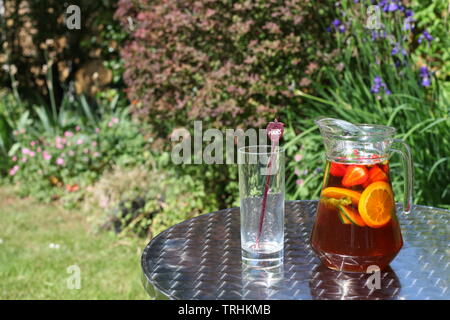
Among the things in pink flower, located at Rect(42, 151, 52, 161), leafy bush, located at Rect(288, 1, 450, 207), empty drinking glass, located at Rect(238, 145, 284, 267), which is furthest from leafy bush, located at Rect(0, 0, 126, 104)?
empty drinking glass, located at Rect(238, 145, 284, 267)

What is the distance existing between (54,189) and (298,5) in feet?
8.25

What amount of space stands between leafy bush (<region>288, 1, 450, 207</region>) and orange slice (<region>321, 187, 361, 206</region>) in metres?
1.52

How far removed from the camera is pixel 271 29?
332cm

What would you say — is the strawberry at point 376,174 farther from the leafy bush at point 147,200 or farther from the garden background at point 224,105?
the leafy bush at point 147,200

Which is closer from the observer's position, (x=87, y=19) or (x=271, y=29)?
(x=271, y=29)

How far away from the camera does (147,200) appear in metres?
3.92

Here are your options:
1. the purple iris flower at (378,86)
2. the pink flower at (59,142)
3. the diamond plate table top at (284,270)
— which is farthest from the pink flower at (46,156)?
the diamond plate table top at (284,270)

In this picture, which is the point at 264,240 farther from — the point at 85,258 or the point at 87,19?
the point at 87,19

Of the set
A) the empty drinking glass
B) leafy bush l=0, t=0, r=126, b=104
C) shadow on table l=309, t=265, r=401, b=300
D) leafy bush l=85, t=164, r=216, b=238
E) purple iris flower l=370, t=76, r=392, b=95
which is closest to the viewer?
shadow on table l=309, t=265, r=401, b=300

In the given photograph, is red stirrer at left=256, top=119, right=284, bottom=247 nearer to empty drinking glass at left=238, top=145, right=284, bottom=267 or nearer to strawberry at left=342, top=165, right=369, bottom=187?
empty drinking glass at left=238, top=145, right=284, bottom=267

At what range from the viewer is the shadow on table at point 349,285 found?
1232mm

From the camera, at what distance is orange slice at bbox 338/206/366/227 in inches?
50.1

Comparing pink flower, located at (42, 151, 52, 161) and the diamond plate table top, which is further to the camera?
pink flower, located at (42, 151, 52, 161)

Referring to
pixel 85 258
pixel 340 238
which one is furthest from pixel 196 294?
pixel 85 258
